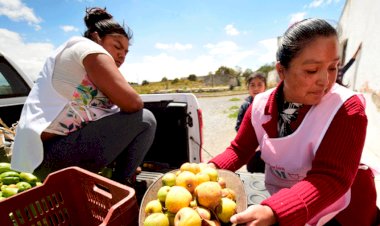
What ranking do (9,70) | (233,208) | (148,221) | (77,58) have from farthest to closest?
(9,70)
(77,58)
(233,208)
(148,221)

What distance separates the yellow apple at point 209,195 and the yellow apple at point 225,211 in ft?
0.09

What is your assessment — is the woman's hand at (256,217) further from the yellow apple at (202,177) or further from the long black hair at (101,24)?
the long black hair at (101,24)

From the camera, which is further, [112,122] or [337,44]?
[112,122]

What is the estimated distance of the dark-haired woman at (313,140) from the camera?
1.14 meters

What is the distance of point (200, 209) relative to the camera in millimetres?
1080

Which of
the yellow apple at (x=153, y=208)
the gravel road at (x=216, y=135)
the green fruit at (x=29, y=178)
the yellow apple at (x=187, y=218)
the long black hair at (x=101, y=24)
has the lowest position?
the gravel road at (x=216, y=135)

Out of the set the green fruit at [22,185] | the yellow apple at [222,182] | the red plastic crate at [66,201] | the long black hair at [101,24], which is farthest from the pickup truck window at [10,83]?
the yellow apple at [222,182]

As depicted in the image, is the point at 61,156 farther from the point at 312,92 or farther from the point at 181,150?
the point at 312,92

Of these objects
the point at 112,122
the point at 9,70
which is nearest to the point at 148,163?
the point at 112,122

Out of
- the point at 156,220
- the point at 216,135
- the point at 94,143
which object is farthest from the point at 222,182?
the point at 216,135

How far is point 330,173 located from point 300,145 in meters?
0.27

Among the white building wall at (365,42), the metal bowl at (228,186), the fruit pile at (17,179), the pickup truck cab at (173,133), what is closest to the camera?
the metal bowl at (228,186)

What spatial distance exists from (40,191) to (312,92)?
61.2 inches

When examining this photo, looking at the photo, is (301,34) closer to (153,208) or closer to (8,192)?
(153,208)
